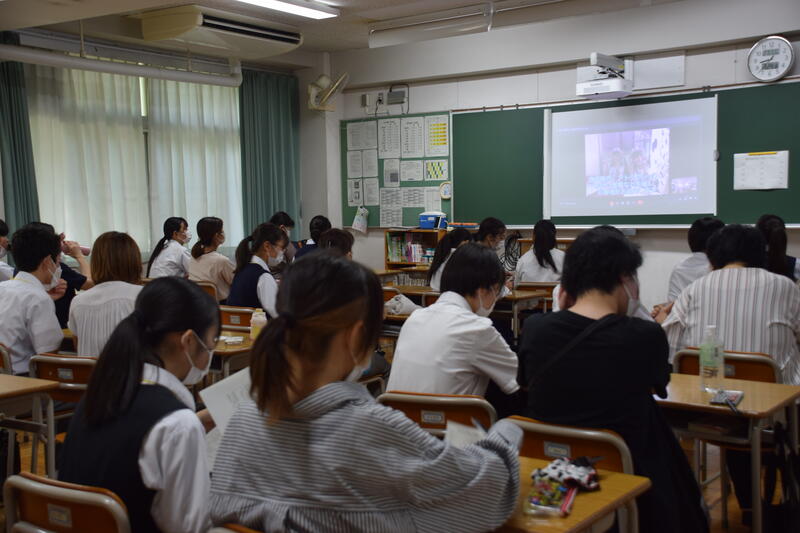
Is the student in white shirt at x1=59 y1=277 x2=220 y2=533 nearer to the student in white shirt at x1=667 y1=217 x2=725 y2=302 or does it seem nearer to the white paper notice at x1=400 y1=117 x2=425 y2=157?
the student in white shirt at x1=667 y1=217 x2=725 y2=302

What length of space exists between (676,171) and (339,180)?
4.31 meters

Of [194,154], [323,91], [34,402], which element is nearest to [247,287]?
[34,402]

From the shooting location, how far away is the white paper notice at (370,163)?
9797mm

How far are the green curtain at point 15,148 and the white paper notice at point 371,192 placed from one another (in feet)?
13.1

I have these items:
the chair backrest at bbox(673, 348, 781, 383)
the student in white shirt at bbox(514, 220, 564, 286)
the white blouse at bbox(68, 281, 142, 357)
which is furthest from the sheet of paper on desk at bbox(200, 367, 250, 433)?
the student in white shirt at bbox(514, 220, 564, 286)

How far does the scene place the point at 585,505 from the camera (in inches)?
66.1

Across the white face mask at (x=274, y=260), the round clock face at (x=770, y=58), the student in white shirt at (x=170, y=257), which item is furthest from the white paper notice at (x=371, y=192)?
the round clock face at (x=770, y=58)

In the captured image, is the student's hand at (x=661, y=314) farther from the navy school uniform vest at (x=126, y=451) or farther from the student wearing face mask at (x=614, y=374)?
the navy school uniform vest at (x=126, y=451)

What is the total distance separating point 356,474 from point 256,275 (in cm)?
402

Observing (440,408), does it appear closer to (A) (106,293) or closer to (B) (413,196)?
(A) (106,293)

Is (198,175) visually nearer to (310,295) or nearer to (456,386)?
(456,386)

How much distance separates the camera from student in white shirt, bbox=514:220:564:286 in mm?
6855

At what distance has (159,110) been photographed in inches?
336

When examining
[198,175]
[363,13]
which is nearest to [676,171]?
[363,13]
